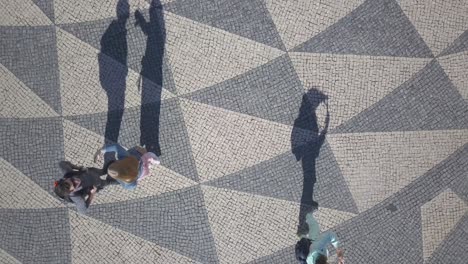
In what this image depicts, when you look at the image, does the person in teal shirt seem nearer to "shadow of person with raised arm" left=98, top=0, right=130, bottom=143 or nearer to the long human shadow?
the long human shadow

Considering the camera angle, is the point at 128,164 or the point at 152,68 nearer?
the point at 128,164

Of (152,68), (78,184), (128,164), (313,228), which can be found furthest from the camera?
(152,68)

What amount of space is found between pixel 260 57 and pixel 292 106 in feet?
2.87

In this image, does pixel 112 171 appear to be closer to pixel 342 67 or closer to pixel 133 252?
pixel 133 252

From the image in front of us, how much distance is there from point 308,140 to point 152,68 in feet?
8.50

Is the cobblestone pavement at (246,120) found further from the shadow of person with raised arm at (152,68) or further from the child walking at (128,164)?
the child walking at (128,164)

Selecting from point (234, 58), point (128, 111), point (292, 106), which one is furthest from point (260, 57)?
point (128, 111)

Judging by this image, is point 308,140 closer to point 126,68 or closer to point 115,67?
point 126,68

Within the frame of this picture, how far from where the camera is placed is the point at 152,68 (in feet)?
25.8

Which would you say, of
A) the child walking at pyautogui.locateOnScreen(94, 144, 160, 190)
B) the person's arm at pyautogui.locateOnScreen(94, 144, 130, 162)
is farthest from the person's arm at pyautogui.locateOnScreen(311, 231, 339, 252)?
the person's arm at pyautogui.locateOnScreen(94, 144, 130, 162)

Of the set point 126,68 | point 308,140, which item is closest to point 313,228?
point 308,140

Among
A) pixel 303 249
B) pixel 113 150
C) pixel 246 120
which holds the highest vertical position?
pixel 246 120

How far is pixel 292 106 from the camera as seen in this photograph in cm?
783

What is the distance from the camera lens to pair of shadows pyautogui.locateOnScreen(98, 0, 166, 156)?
25.6 feet
